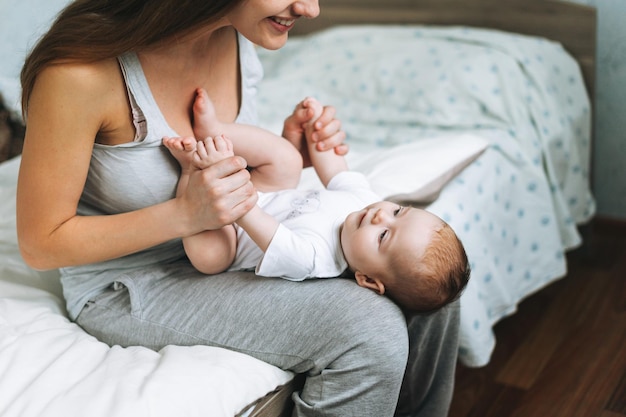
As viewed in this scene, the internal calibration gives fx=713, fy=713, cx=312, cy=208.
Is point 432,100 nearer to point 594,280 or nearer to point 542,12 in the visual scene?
point 542,12

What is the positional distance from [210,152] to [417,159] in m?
0.75

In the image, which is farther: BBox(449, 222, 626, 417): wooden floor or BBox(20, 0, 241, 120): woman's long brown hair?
BBox(449, 222, 626, 417): wooden floor

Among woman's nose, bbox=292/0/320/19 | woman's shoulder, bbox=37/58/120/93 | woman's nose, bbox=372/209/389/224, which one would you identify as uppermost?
woman's nose, bbox=292/0/320/19

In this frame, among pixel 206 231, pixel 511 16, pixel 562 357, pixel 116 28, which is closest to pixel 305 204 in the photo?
pixel 206 231

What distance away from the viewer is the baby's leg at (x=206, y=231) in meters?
1.12

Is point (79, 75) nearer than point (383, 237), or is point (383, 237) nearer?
point (79, 75)

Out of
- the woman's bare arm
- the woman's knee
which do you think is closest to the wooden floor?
the woman's knee

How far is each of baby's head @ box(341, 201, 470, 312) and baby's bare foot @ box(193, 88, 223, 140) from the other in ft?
0.96

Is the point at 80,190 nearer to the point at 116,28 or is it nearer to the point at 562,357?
the point at 116,28

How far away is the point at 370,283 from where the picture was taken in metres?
1.24

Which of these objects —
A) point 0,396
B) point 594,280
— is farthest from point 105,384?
point 594,280

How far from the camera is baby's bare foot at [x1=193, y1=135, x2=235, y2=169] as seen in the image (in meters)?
1.11

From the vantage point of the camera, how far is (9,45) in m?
2.16

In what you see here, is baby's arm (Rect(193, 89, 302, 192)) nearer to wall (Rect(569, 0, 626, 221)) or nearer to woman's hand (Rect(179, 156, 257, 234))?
woman's hand (Rect(179, 156, 257, 234))
